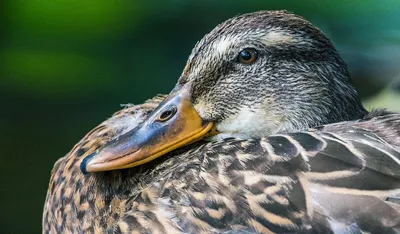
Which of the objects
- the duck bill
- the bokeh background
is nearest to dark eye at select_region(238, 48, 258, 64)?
the duck bill

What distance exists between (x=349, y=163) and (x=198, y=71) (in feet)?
1.12

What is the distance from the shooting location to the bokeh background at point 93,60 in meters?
2.12

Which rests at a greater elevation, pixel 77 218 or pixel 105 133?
pixel 105 133

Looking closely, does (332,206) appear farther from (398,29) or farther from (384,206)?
(398,29)

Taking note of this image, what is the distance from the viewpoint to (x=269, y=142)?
893mm

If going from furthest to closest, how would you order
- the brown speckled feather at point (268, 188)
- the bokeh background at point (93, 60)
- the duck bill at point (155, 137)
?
the bokeh background at point (93, 60) → the duck bill at point (155, 137) → the brown speckled feather at point (268, 188)

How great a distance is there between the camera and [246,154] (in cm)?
88

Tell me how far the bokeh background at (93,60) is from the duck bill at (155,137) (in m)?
1.18

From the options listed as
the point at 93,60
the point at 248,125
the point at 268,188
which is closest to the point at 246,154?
the point at 268,188

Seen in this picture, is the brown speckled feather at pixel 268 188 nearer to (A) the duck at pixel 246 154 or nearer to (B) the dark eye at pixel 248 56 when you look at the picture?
(A) the duck at pixel 246 154

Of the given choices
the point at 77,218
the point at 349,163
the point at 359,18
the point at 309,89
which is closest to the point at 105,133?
the point at 77,218

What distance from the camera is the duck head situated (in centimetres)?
104

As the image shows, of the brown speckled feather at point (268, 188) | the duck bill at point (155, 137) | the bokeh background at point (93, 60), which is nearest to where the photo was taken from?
the brown speckled feather at point (268, 188)

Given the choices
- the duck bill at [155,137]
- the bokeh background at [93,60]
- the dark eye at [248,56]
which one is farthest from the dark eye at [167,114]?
the bokeh background at [93,60]
